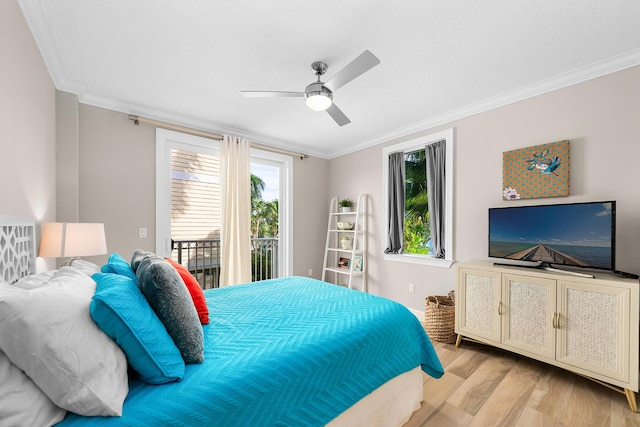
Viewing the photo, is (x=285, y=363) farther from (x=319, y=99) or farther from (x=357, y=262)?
(x=357, y=262)

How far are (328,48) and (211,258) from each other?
10.8ft

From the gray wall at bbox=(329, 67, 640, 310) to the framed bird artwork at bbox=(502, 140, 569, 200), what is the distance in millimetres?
68

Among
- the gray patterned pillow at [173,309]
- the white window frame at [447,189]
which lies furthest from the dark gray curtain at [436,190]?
the gray patterned pillow at [173,309]

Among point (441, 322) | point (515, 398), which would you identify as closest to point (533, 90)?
point (441, 322)

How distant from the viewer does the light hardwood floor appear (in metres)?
1.72

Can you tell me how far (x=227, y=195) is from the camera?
3.62 meters

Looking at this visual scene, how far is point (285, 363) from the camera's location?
46.3 inches

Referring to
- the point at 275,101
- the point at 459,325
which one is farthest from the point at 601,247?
the point at 275,101

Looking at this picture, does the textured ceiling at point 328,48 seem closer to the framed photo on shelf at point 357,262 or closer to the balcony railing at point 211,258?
the balcony railing at point 211,258

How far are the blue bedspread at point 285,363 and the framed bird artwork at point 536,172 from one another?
5.94 feet

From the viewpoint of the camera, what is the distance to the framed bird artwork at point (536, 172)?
2.39m

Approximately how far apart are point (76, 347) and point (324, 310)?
4.00 feet

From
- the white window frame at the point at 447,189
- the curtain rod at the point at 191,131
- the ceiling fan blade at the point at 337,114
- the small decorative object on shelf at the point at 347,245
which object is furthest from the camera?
the small decorative object on shelf at the point at 347,245

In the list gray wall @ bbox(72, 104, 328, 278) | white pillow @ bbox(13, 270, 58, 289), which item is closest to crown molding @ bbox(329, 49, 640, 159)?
gray wall @ bbox(72, 104, 328, 278)
